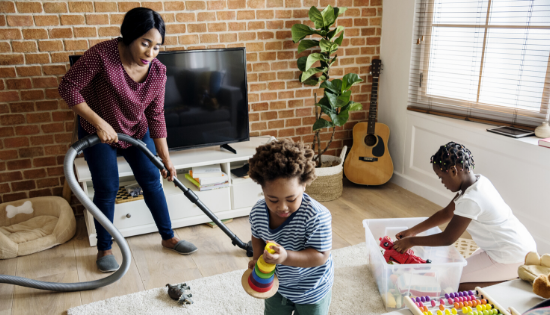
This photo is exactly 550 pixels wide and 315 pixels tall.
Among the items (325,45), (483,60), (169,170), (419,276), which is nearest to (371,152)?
(325,45)

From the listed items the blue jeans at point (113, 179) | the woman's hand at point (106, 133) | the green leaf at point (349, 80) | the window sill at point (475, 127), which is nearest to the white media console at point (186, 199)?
the blue jeans at point (113, 179)

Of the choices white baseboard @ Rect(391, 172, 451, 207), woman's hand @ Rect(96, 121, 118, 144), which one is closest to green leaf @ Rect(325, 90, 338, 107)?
white baseboard @ Rect(391, 172, 451, 207)

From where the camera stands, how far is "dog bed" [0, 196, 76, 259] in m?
2.53

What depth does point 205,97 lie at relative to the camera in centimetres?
285

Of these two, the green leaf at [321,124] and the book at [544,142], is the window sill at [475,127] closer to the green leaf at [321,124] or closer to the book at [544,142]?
the book at [544,142]

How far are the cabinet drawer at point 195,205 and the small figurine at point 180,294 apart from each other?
0.72 m

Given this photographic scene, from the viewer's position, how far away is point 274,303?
1.42 metres

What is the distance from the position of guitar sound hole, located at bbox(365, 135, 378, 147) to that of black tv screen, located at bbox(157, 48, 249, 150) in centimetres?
107

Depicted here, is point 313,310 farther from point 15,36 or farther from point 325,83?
point 15,36

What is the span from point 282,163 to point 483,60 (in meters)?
2.20

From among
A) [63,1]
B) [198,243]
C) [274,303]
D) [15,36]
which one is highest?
[63,1]

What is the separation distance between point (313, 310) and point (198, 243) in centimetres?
145

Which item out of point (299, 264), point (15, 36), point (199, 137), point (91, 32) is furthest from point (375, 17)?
point (299, 264)

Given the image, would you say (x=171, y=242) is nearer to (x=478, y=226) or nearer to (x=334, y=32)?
(x=478, y=226)
